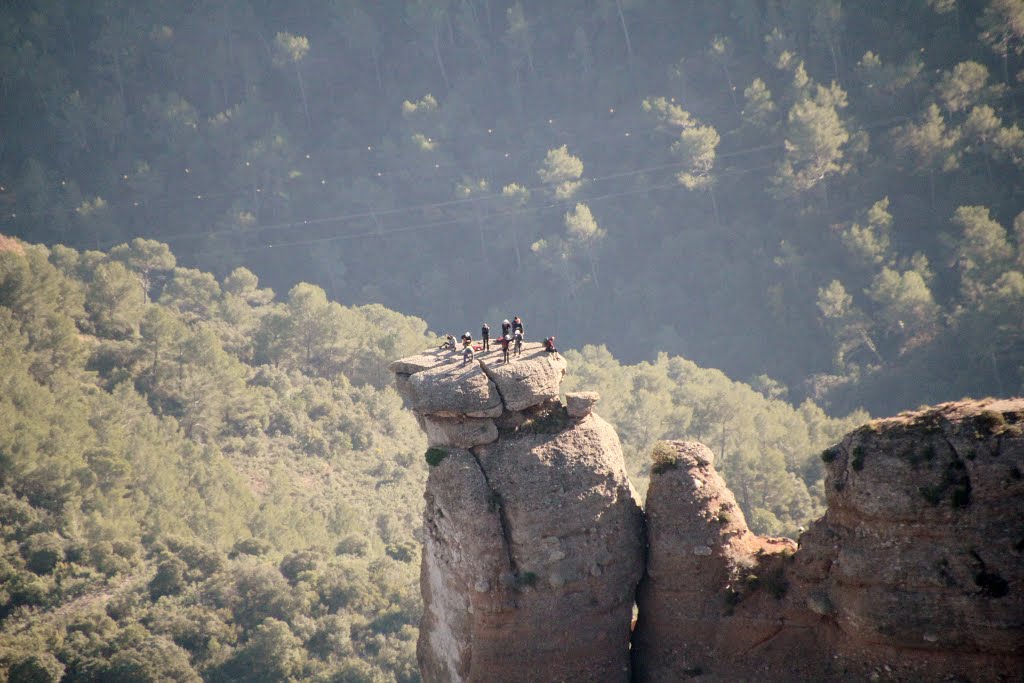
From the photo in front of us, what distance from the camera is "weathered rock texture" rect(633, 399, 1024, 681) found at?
1605 centimetres

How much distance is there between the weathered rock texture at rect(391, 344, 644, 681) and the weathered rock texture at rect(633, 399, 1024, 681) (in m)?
1.04

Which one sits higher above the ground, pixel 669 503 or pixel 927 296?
pixel 927 296

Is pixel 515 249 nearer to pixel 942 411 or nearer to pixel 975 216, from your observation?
pixel 975 216

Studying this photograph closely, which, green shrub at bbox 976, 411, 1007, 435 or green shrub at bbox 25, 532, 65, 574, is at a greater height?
green shrub at bbox 25, 532, 65, 574

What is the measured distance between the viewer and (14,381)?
4909 centimetres

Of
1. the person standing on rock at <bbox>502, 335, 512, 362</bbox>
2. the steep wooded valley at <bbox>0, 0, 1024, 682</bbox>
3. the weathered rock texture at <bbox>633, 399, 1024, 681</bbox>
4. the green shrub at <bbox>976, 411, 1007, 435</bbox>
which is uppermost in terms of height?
the steep wooded valley at <bbox>0, 0, 1024, 682</bbox>

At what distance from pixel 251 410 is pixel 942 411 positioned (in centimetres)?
5026

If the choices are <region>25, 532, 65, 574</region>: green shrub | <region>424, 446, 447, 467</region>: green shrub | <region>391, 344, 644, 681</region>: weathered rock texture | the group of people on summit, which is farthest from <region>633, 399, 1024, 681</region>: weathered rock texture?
<region>25, 532, 65, 574</region>: green shrub

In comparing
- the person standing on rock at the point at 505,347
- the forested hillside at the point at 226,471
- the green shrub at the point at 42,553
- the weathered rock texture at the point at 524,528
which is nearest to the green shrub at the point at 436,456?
the weathered rock texture at the point at 524,528

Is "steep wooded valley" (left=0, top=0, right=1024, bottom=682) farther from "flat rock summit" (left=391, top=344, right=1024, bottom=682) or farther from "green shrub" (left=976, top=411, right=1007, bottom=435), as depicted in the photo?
"green shrub" (left=976, top=411, right=1007, bottom=435)

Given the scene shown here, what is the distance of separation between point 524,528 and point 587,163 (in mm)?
114137

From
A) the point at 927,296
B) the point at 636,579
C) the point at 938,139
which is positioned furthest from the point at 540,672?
the point at 938,139

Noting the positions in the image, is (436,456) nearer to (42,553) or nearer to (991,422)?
(991,422)

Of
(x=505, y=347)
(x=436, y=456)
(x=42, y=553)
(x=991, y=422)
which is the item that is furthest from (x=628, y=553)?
(x=42, y=553)
